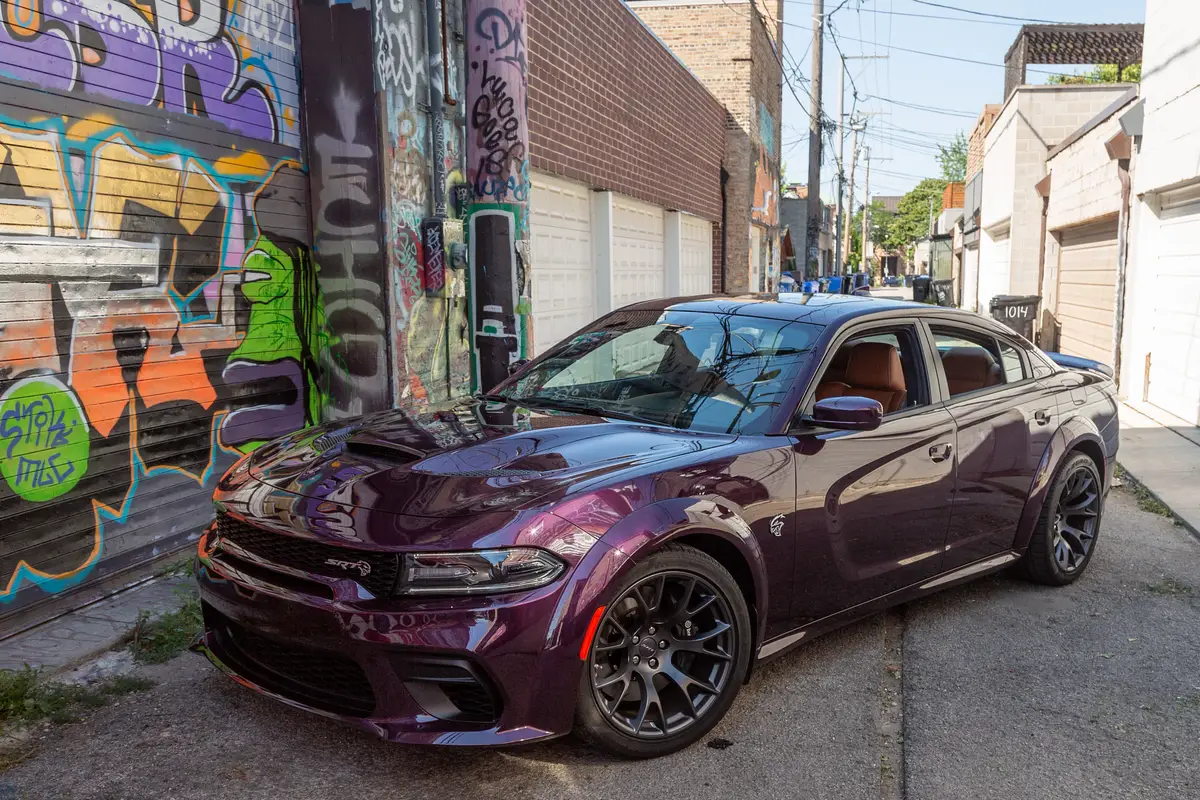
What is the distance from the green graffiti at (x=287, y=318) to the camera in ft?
20.7

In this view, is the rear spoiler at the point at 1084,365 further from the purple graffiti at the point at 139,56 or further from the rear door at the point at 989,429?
the purple graffiti at the point at 139,56

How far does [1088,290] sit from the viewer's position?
15.7 m

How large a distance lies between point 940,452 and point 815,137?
83.0 feet

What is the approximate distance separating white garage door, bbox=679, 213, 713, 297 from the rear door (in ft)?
40.6

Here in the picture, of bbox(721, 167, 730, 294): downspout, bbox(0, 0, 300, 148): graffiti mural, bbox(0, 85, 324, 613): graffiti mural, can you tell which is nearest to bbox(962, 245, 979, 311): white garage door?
bbox(721, 167, 730, 294): downspout

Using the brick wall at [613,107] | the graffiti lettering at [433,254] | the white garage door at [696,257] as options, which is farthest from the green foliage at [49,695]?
the white garage door at [696,257]

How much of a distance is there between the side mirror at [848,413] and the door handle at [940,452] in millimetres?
621

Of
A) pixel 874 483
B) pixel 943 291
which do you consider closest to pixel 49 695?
pixel 874 483

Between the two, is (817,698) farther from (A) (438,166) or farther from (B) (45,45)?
(A) (438,166)

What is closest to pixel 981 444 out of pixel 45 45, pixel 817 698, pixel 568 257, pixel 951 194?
pixel 817 698

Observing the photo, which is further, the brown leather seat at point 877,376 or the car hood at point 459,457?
the brown leather seat at point 877,376

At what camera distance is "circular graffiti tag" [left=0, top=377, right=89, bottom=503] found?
4516 mm

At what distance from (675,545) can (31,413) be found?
11.1 ft

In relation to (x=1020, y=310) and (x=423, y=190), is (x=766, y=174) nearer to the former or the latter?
(x=1020, y=310)
